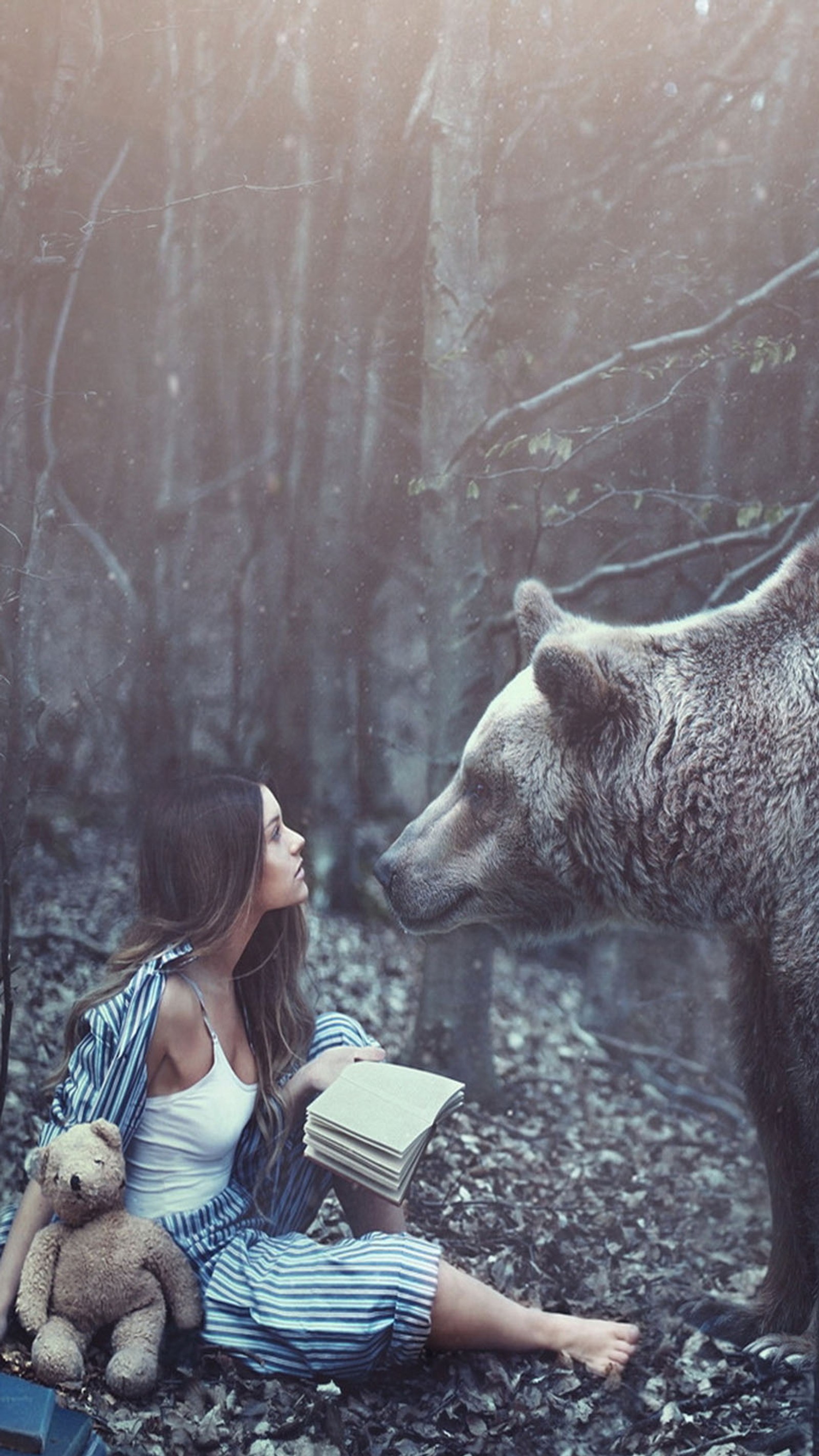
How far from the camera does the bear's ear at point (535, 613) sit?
298 cm

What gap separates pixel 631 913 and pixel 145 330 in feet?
6.22

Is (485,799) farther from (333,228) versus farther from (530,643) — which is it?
(333,228)

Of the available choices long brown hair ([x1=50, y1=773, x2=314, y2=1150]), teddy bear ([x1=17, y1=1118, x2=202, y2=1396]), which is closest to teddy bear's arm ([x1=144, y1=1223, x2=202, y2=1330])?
teddy bear ([x1=17, y1=1118, x2=202, y2=1396])

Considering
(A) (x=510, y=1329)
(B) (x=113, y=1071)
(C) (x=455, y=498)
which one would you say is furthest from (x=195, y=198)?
(A) (x=510, y=1329)

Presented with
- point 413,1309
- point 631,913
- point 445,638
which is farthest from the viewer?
point 445,638

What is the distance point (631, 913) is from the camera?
289 centimetres

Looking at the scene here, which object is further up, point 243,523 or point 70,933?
point 243,523

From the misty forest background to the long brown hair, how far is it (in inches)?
6.4

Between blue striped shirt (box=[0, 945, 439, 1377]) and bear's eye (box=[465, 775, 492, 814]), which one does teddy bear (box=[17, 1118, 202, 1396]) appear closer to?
blue striped shirt (box=[0, 945, 439, 1377])

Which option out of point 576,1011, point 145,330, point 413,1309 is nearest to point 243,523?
point 145,330

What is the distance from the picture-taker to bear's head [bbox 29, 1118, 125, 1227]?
2.51m

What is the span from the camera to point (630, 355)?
9.92 feet

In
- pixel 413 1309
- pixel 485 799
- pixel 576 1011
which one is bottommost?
pixel 413 1309

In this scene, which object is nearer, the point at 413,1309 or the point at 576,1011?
the point at 413,1309
